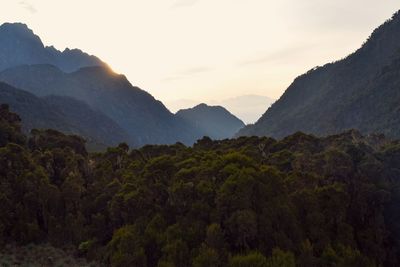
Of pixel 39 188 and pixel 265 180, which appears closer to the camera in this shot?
pixel 265 180

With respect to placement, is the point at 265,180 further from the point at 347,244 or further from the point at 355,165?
the point at 355,165

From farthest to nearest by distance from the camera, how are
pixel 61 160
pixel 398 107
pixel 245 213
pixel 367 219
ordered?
pixel 398 107 → pixel 61 160 → pixel 367 219 → pixel 245 213

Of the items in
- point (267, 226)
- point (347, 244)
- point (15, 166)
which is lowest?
point (347, 244)

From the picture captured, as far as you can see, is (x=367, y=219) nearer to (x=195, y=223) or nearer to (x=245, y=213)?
(x=245, y=213)

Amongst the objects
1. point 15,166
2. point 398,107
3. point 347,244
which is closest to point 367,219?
point 347,244

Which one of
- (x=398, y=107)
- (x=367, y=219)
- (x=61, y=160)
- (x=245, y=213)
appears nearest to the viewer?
(x=245, y=213)

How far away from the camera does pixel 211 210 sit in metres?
21.2

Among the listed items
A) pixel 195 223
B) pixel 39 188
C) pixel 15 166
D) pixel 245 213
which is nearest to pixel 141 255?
pixel 195 223

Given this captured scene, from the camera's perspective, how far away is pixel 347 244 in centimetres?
2089

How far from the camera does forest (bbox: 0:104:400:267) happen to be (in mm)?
19766

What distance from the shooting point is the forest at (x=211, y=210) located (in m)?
19.8

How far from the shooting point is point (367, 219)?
23.5 metres

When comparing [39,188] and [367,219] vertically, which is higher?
[39,188]

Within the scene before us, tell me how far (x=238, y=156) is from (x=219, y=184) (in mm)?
2357
